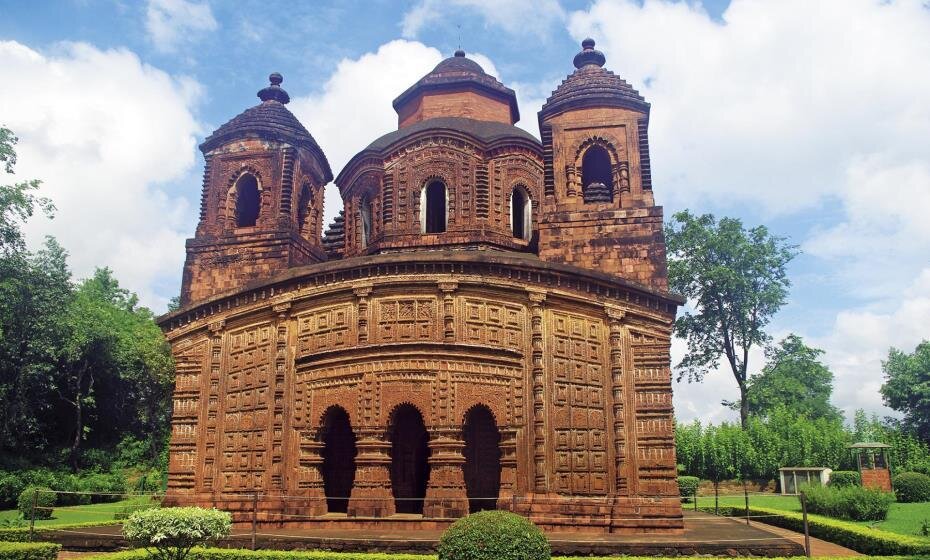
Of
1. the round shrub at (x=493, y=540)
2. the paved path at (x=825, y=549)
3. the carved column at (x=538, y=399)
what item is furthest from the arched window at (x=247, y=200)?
the paved path at (x=825, y=549)

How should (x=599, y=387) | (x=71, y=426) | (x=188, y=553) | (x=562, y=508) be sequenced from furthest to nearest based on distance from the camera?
(x=71, y=426) → (x=599, y=387) → (x=562, y=508) → (x=188, y=553)

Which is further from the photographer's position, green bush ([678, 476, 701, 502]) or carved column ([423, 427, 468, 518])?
green bush ([678, 476, 701, 502])

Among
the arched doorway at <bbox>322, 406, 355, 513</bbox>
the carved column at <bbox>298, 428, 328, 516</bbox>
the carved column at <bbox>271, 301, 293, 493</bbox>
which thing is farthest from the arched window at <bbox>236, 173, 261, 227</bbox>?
the carved column at <bbox>298, 428, 328, 516</bbox>

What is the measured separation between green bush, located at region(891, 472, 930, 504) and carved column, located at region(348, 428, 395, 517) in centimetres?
1536

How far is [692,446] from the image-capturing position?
27062 mm

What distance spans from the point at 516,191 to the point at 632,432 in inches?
286

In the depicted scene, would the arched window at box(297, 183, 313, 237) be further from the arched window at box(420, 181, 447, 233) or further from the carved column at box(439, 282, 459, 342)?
the carved column at box(439, 282, 459, 342)

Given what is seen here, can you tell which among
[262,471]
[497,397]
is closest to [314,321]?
[262,471]

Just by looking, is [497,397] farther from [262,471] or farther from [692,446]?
[692,446]

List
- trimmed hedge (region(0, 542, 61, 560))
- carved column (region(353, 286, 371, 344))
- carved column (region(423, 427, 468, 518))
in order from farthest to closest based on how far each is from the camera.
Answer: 1. carved column (region(353, 286, 371, 344))
2. carved column (region(423, 427, 468, 518))
3. trimmed hedge (region(0, 542, 61, 560))

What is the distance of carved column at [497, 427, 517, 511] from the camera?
13.8 m

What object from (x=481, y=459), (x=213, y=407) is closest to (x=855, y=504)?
(x=481, y=459)

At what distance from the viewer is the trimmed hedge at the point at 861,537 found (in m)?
10.7

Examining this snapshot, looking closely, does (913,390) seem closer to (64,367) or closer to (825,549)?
(825,549)
